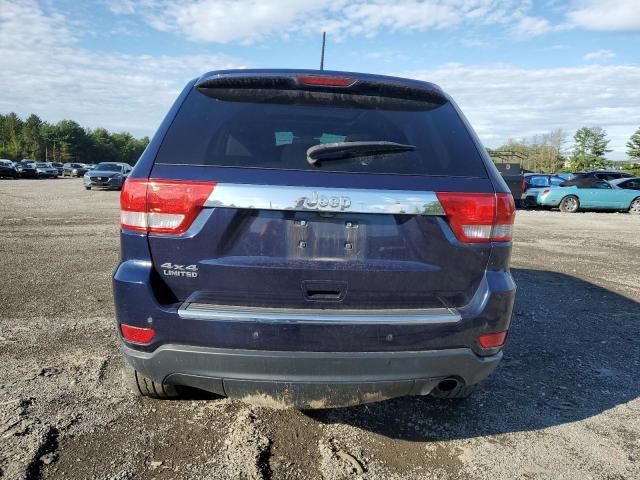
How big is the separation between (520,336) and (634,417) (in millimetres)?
1394

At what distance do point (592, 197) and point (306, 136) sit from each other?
803 inches

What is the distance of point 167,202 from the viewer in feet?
7.14

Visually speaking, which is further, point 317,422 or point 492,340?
point 317,422

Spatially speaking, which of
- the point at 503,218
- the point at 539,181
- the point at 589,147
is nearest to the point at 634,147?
the point at 589,147

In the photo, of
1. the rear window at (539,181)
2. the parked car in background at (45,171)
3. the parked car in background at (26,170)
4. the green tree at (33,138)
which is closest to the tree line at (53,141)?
the green tree at (33,138)

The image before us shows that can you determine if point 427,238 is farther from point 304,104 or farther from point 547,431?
point 547,431

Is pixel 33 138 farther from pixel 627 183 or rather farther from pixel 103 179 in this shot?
pixel 627 183

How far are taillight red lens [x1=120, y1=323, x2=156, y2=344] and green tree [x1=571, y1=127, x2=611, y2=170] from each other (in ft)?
238

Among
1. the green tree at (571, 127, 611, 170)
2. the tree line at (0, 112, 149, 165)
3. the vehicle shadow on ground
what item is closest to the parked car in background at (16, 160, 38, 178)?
the tree line at (0, 112, 149, 165)

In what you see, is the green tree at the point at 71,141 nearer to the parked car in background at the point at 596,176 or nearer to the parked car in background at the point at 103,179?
the parked car in background at the point at 103,179

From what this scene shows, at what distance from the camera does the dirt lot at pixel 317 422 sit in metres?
2.45

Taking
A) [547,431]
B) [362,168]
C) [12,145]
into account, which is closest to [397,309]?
[362,168]

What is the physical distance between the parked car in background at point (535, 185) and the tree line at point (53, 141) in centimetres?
6015

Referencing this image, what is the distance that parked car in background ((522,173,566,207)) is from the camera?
66.1ft
